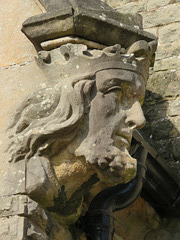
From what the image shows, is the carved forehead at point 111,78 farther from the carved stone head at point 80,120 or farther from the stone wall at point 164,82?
the stone wall at point 164,82

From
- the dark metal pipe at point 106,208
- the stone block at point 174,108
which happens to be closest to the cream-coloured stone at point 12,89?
the dark metal pipe at point 106,208

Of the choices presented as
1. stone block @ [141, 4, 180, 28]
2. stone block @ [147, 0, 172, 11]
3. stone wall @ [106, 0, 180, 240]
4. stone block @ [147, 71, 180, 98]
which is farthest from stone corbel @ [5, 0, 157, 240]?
stone block @ [147, 0, 172, 11]

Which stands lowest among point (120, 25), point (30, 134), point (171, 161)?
point (171, 161)

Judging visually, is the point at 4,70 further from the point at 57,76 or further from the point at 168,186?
the point at 168,186

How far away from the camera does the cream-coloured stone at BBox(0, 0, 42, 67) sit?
8.43 ft

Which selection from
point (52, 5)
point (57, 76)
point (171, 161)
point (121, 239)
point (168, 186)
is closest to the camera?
point (57, 76)

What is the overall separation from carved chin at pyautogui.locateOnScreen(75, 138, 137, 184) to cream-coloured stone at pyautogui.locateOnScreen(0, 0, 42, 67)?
0.66 m

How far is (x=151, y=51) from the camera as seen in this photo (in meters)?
2.56

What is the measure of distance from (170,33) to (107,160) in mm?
2636

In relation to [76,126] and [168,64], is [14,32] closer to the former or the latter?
[76,126]

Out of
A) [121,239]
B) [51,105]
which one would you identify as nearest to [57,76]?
[51,105]

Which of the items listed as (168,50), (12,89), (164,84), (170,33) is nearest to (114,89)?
(12,89)

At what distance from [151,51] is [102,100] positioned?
0.49m

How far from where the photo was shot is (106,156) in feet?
7.05
